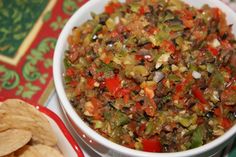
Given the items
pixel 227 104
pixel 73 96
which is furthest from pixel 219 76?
pixel 73 96

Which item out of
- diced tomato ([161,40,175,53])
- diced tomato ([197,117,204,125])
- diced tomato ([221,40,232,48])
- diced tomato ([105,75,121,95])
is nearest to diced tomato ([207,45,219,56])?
diced tomato ([221,40,232,48])

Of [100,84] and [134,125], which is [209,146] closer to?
[134,125]

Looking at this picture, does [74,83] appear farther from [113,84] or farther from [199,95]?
[199,95]

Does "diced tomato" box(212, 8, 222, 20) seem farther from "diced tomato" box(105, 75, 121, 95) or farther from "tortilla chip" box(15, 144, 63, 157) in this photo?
"tortilla chip" box(15, 144, 63, 157)

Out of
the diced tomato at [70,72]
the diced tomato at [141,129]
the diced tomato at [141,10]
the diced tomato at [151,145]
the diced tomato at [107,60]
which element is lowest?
the diced tomato at [151,145]

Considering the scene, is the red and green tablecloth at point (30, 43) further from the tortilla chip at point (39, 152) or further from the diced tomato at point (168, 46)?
the diced tomato at point (168, 46)

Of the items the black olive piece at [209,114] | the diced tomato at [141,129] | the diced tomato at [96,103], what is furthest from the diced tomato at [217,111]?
the diced tomato at [96,103]

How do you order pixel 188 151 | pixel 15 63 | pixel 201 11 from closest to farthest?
pixel 188 151, pixel 201 11, pixel 15 63
